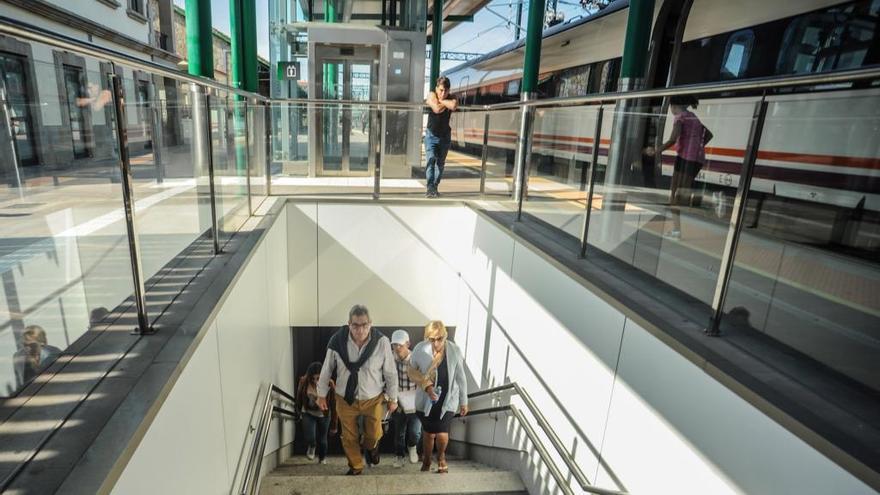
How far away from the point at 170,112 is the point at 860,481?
3534 millimetres

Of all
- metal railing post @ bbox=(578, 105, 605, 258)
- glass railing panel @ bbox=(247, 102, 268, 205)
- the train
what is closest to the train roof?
the train

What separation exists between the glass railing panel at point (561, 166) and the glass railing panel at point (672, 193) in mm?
211

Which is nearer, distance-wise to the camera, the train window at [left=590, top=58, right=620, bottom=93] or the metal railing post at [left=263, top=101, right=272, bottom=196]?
the metal railing post at [left=263, top=101, right=272, bottom=196]

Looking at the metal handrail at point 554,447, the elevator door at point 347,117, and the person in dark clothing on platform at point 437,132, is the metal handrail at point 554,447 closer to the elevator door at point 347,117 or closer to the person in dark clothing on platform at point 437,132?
the person in dark clothing on platform at point 437,132

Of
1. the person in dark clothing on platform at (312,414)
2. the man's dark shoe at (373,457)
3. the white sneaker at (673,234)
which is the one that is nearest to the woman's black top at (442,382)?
the man's dark shoe at (373,457)

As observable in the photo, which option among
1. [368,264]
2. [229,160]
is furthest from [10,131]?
[368,264]

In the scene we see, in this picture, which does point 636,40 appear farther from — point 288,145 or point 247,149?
point 288,145

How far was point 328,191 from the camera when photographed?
275 inches

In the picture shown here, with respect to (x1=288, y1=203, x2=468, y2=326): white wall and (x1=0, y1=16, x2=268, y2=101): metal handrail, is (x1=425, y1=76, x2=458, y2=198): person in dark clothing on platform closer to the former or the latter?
(x1=288, y1=203, x2=468, y2=326): white wall

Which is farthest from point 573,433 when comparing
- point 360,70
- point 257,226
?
point 360,70

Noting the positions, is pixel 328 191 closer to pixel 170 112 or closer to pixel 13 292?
pixel 170 112

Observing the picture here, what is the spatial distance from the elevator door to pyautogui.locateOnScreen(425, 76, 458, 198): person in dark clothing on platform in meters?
0.88

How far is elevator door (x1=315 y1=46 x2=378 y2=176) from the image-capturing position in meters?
7.12

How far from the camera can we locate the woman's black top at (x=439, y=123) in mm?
6484
